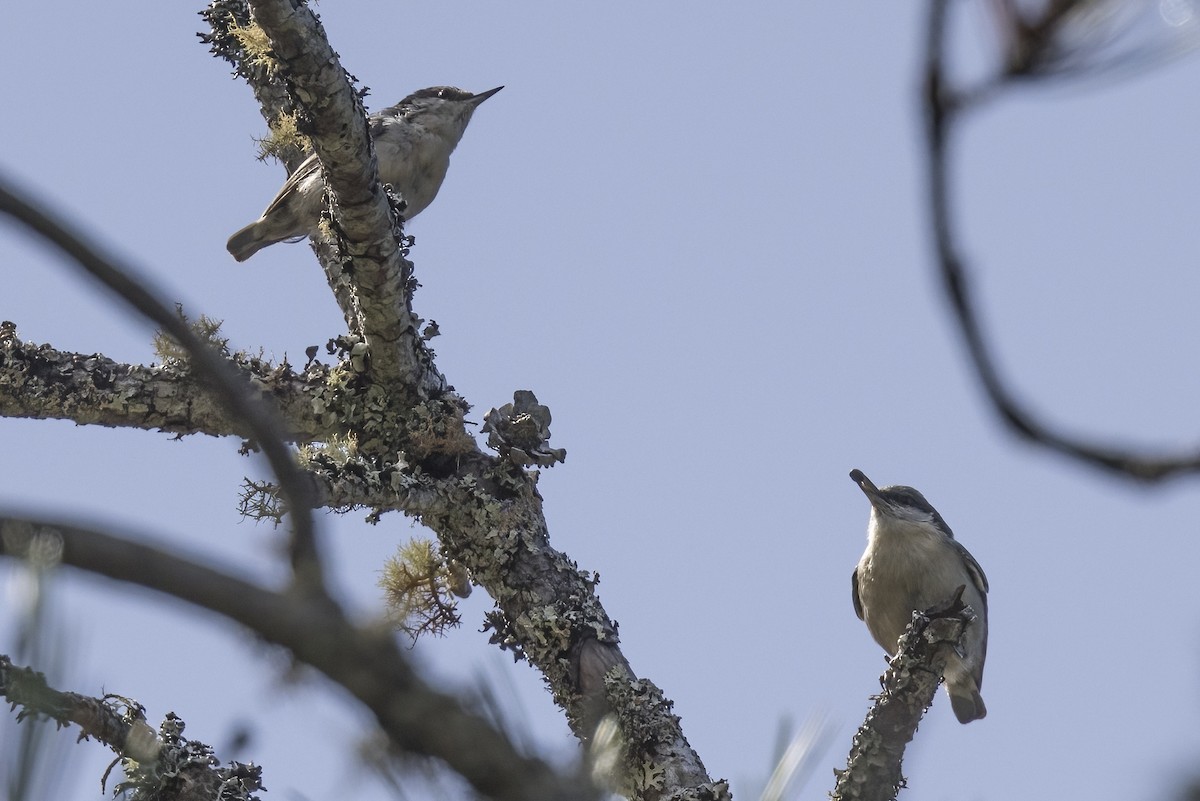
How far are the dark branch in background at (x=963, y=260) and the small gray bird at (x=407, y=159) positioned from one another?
6.85 meters

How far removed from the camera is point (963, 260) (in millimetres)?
1403

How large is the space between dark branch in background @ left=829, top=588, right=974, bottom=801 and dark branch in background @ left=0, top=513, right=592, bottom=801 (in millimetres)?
2883

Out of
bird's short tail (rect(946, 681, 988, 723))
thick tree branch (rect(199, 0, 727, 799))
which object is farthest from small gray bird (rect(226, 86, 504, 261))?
bird's short tail (rect(946, 681, 988, 723))

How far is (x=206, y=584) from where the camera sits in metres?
1.27

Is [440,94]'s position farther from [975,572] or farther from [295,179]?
[975,572]

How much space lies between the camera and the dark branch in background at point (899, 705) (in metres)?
4.06

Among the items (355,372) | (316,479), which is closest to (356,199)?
(355,372)

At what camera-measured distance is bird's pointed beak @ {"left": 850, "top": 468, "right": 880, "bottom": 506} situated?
290 inches

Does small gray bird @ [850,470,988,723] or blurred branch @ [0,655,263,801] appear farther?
small gray bird @ [850,470,988,723]

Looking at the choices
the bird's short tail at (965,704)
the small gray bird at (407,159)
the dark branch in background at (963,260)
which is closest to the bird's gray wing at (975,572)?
the bird's short tail at (965,704)

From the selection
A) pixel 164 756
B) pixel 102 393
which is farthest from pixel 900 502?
pixel 164 756

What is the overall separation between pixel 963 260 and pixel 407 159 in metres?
7.33

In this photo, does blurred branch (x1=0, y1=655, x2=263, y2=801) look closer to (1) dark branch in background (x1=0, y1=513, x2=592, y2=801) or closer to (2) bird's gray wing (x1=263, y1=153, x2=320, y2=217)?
(1) dark branch in background (x1=0, y1=513, x2=592, y2=801)

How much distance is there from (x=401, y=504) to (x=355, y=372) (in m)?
0.68
